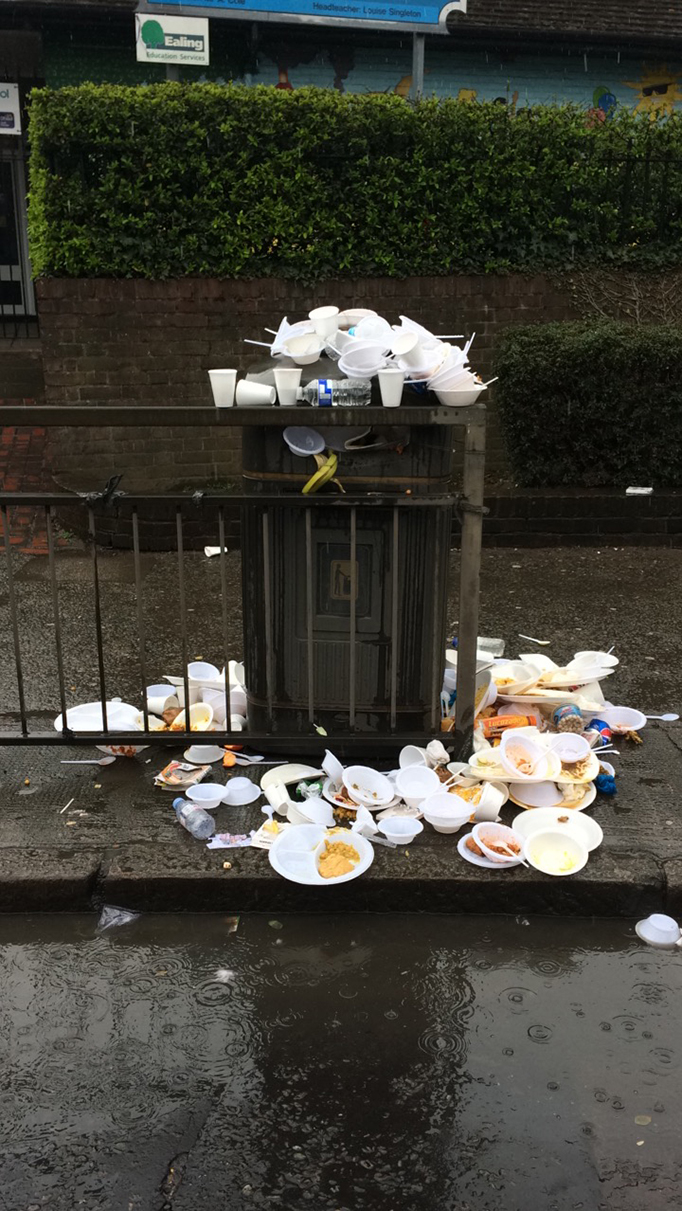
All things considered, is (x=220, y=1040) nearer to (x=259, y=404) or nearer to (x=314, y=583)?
(x=314, y=583)

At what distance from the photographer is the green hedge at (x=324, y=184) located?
25.3 ft

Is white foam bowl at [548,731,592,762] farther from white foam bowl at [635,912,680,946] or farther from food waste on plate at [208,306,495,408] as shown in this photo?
food waste on plate at [208,306,495,408]

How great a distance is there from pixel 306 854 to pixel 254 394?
167cm

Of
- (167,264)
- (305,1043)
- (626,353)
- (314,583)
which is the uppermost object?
(167,264)

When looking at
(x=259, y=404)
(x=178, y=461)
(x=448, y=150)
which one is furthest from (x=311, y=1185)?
(x=448, y=150)

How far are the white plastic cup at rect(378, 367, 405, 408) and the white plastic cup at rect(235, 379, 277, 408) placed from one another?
1.35ft

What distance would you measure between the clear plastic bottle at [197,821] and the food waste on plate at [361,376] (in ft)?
4.88

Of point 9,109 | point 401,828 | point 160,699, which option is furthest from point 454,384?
point 9,109

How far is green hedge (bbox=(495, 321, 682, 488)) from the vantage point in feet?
25.4

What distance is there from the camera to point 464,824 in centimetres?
379

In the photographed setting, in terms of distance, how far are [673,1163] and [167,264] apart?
7.09 metres

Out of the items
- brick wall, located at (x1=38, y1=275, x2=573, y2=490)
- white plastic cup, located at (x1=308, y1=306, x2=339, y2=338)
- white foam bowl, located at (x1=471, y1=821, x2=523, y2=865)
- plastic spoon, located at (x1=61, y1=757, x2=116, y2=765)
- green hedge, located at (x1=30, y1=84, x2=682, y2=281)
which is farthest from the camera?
brick wall, located at (x1=38, y1=275, x2=573, y2=490)

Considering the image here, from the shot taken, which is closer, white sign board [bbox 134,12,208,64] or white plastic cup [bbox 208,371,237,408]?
white plastic cup [bbox 208,371,237,408]

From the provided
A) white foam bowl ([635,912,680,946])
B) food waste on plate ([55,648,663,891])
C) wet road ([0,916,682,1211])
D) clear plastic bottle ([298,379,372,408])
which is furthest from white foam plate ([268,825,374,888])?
clear plastic bottle ([298,379,372,408])
